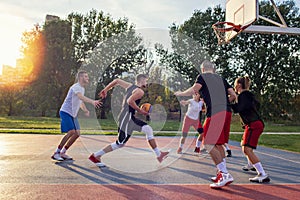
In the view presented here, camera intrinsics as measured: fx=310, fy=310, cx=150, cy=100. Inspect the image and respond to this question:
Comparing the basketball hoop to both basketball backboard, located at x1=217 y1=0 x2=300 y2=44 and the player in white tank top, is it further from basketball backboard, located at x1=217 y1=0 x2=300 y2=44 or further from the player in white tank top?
the player in white tank top

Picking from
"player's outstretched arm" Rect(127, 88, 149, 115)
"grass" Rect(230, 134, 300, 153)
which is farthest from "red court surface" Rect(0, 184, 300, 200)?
"grass" Rect(230, 134, 300, 153)

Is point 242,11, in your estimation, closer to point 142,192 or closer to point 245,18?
point 245,18

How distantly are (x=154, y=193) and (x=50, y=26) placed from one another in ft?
138

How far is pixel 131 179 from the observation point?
17.6ft

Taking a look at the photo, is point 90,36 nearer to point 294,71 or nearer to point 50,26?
point 50,26

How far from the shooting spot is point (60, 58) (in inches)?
1612

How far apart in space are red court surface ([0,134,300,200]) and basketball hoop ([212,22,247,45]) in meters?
4.05

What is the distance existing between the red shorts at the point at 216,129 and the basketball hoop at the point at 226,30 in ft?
15.6

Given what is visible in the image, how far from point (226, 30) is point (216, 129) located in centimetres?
552

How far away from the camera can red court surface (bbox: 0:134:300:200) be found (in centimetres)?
438

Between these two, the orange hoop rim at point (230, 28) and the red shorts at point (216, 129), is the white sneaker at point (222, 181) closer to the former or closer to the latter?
the red shorts at point (216, 129)

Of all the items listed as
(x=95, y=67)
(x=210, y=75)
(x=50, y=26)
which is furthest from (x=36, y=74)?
(x=210, y=75)

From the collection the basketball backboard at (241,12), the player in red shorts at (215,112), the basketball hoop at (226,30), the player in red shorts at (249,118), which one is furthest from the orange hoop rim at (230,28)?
the player in red shorts at (215,112)

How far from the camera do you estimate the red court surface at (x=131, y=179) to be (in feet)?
14.4
